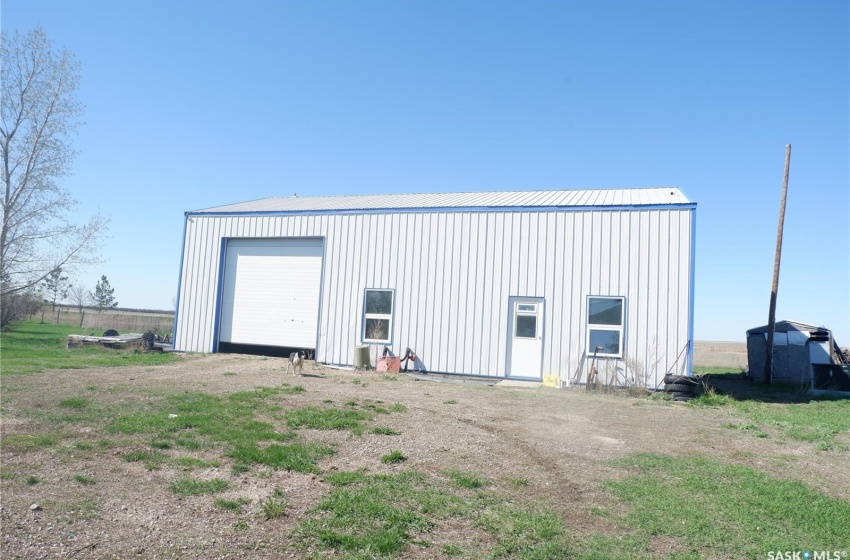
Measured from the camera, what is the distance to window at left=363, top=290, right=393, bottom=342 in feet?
54.1

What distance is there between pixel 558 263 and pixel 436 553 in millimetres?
11513

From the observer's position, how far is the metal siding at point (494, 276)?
1395 centimetres

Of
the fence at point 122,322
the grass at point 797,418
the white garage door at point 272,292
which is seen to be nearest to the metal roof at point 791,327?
the grass at point 797,418

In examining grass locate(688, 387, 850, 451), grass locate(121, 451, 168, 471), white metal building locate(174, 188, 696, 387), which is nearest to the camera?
grass locate(121, 451, 168, 471)

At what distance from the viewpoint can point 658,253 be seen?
14055 millimetres

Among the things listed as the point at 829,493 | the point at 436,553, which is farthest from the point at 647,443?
the point at 436,553

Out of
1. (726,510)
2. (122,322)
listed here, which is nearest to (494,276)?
(726,510)

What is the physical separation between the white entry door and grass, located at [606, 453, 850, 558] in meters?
8.29

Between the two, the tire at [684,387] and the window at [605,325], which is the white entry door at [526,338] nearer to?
the window at [605,325]

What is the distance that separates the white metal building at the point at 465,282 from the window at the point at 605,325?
3cm

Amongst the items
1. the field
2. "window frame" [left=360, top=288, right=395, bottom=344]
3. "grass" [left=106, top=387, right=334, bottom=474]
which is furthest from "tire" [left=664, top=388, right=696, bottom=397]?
"grass" [left=106, top=387, right=334, bottom=474]

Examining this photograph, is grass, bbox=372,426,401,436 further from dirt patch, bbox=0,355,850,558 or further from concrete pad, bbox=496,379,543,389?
concrete pad, bbox=496,379,543,389

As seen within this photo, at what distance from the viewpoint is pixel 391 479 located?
5.56m

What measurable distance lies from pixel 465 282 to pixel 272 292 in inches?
260
